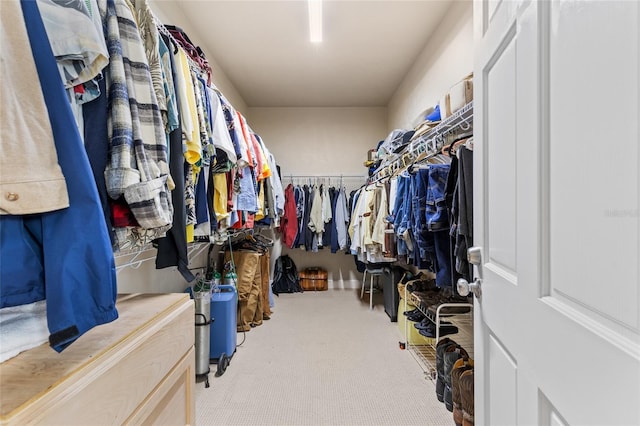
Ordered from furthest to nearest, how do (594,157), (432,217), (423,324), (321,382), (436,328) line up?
(423,324)
(321,382)
(436,328)
(432,217)
(594,157)

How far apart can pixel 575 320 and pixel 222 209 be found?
4.70 ft

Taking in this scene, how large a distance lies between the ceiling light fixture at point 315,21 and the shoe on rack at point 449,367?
2551 mm

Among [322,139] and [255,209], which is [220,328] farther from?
[322,139]

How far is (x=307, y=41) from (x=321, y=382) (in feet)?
9.57

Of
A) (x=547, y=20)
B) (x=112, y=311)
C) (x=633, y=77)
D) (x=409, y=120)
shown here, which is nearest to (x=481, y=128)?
(x=547, y=20)

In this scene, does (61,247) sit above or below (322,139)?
below

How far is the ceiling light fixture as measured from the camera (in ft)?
7.25

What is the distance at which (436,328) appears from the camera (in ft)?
5.83

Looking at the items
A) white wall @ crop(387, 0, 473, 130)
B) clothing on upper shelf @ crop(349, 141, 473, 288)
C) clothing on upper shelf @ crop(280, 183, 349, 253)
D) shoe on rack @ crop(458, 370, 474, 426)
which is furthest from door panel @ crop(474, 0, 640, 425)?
clothing on upper shelf @ crop(280, 183, 349, 253)

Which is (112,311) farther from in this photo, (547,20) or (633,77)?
(547,20)

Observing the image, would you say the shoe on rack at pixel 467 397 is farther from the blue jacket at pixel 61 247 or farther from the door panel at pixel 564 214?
the blue jacket at pixel 61 247

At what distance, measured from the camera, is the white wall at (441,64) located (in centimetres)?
210

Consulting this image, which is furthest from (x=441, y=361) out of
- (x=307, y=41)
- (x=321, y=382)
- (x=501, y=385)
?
(x=307, y=41)

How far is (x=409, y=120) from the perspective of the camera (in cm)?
338
